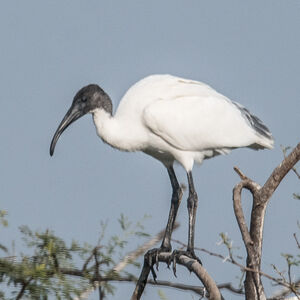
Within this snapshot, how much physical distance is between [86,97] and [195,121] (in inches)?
33.5

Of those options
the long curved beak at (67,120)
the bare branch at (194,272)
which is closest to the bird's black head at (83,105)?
the long curved beak at (67,120)

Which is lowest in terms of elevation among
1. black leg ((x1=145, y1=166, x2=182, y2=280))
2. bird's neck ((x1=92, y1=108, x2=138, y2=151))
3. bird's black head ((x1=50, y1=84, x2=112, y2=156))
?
black leg ((x1=145, y1=166, x2=182, y2=280))

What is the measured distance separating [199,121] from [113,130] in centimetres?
68

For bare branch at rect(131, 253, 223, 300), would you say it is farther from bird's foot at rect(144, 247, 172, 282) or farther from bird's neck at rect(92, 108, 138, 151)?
bird's neck at rect(92, 108, 138, 151)

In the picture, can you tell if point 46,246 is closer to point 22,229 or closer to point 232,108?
point 22,229

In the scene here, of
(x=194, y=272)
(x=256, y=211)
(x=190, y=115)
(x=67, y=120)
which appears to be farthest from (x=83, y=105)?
(x=256, y=211)

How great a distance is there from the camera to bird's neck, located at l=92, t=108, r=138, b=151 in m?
6.65

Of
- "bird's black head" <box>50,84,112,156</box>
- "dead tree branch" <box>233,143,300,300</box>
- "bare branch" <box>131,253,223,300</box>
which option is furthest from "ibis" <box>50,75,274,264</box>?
"dead tree branch" <box>233,143,300,300</box>

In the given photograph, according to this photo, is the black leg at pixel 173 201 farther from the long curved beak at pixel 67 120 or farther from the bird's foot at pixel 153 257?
the long curved beak at pixel 67 120

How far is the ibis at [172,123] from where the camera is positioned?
260 inches

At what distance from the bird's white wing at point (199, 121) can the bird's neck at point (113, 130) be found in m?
0.18

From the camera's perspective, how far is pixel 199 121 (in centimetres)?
689

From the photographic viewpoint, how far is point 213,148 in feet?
22.7

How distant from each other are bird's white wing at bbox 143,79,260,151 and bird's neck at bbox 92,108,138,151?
184 mm
